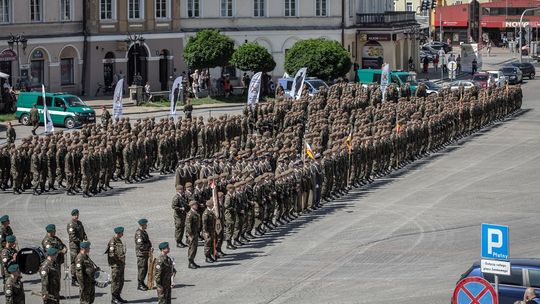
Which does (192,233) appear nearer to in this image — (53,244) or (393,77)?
(53,244)

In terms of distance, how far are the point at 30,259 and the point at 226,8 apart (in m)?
44.9

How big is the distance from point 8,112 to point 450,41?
61437 mm

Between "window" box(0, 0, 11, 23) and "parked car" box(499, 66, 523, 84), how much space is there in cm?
2627

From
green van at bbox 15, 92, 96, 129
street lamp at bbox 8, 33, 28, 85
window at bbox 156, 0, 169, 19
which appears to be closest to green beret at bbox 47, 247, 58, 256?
green van at bbox 15, 92, 96, 129

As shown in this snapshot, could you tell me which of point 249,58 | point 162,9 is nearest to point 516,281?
point 249,58

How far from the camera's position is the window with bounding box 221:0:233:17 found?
213ft

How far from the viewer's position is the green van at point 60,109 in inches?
1876

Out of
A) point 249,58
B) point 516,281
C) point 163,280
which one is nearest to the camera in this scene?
point 516,281

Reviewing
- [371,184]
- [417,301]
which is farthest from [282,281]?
[371,184]

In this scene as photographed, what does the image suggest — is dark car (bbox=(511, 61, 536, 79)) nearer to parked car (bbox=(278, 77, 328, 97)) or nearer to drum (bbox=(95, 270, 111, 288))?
parked car (bbox=(278, 77, 328, 97))

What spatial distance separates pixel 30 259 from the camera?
2127cm

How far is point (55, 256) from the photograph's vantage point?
67.8ft

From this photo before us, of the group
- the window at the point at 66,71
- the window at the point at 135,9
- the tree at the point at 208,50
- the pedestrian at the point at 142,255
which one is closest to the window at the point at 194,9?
the window at the point at 135,9

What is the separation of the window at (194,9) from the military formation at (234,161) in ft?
52.1
